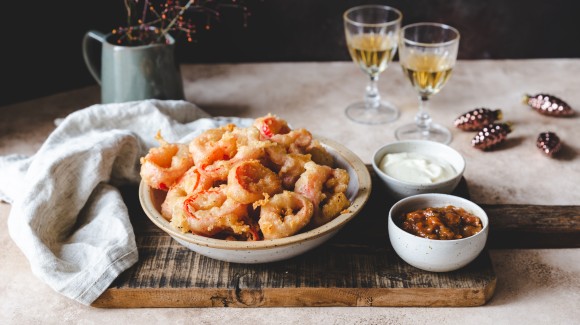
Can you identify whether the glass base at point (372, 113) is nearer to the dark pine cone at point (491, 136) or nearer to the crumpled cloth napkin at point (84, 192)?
the dark pine cone at point (491, 136)

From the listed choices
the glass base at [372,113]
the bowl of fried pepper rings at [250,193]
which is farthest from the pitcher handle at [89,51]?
the glass base at [372,113]

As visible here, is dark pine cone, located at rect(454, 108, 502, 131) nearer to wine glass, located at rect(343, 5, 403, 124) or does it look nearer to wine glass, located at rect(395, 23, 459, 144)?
wine glass, located at rect(395, 23, 459, 144)

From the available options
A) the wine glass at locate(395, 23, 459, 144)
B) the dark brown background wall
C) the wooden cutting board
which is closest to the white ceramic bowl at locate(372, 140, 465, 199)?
the wooden cutting board

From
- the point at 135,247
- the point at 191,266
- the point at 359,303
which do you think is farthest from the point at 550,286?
the point at 135,247

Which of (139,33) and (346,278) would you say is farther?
(139,33)

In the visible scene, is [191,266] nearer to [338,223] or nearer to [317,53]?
[338,223]

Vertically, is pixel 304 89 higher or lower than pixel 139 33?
lower
